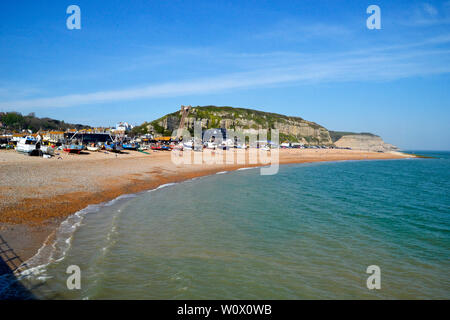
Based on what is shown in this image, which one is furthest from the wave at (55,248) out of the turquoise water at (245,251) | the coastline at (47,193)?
the coastline at (47,193)

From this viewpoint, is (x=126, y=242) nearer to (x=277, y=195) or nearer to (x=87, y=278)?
(x=87, y=278)

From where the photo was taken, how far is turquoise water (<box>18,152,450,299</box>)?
27.5 feet

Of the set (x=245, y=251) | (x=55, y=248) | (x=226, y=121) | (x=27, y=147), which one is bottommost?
(x=245, y=251)

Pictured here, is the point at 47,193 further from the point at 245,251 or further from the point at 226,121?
the point at 226,121

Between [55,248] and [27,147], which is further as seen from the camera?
[27,147]

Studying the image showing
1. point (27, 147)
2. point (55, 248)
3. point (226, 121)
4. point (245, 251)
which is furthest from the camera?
point (226, 121)

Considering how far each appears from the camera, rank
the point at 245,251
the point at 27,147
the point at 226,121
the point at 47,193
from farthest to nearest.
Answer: the point at 226,121 → the point at 27,147 → the point at 47,193 → the point at 245,251

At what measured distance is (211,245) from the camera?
1165 cm

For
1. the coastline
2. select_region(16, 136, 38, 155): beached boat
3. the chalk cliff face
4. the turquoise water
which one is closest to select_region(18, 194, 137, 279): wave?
the turquoise water

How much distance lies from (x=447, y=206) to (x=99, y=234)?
81.4ft

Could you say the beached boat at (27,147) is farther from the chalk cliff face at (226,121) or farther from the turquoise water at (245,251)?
the chalk cliff face at (226,121)

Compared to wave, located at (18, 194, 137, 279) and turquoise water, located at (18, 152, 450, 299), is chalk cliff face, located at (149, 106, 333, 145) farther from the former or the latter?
wave, located at (18, 194, 137, 279)

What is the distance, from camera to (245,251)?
36.8ft

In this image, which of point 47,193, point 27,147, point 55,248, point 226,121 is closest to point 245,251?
point 55,248
